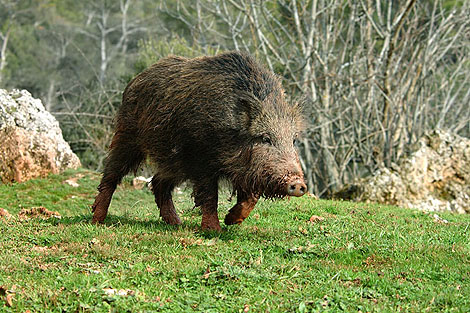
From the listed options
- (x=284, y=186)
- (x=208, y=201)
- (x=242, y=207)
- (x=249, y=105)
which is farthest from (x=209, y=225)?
(x=249, y=105)

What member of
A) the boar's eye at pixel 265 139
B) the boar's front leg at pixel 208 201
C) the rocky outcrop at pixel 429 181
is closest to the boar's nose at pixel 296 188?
the boar's eye at pixel 265 139

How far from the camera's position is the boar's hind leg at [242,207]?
6.98 metres

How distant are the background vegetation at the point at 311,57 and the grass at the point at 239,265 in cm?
209

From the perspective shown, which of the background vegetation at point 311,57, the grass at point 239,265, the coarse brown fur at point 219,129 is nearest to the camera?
the grass at point 239,265

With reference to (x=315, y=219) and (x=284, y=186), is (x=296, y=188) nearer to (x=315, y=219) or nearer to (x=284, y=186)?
(x=284, y=186)

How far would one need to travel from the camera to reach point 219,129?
6785 mm

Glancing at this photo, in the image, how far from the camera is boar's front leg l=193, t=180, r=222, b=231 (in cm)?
701

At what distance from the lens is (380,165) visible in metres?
14.5

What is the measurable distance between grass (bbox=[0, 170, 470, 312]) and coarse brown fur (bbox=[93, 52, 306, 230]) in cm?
66

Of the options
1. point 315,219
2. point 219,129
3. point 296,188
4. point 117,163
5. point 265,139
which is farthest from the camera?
point 117,163

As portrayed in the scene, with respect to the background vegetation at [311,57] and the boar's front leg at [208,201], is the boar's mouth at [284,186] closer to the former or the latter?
the boar's front leg at [208,201]

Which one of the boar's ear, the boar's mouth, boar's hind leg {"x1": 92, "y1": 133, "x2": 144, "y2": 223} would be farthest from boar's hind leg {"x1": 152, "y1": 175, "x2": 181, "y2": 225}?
the boar's mouth

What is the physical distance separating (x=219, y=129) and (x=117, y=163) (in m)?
2.10

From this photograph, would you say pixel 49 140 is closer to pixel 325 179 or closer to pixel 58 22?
pixel 325 179
